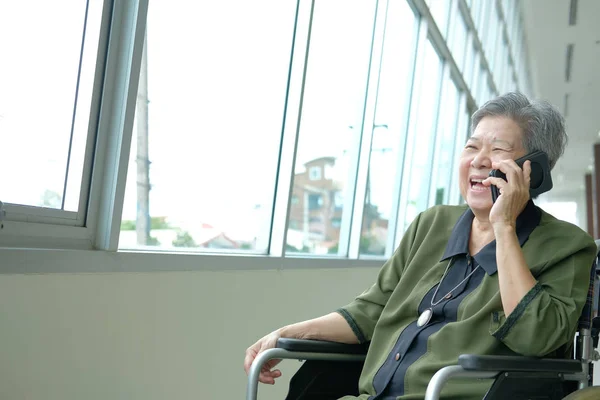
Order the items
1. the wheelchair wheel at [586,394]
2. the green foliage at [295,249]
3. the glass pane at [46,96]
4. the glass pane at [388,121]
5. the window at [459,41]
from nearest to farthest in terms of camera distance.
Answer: the wheelchair wheel at [586,394] < the glass pane at [46,96] < the green foliage at [295,249] < the glass pane at [388,121] < the window at [459,41]

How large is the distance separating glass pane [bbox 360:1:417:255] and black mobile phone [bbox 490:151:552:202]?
2.53 meters

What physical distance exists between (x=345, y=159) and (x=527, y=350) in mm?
2707

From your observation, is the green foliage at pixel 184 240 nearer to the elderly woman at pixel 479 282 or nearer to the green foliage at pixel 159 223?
the green foliage at pixel 159 223

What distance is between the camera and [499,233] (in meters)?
1.42

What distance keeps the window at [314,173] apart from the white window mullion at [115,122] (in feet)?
5.99

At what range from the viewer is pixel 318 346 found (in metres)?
1.54

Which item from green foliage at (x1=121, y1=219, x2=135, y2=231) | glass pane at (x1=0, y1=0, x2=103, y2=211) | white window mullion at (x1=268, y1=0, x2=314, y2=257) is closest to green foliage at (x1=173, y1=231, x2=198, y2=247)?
green foliage at (x1=121, y1=219, x2=135, y2=231)

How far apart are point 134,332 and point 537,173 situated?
1.03 metres

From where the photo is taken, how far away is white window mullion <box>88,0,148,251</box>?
1.63 meters

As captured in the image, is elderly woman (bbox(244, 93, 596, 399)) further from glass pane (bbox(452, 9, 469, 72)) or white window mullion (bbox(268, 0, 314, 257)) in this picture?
glass pane (bbox(452, 9, 469, 72))

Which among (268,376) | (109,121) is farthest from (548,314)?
(109,121)

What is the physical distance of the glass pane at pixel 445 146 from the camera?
612 cm

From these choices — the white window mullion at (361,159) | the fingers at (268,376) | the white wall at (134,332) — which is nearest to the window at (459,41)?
the white window mullion at (361,159)

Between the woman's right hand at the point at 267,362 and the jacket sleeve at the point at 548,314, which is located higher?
the jacket sleeve at the point at 548,314
